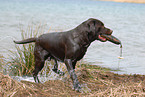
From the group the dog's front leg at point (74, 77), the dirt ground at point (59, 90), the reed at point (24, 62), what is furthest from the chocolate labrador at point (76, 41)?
the reed at point (24, 62)

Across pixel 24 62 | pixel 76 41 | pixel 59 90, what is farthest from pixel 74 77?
pixel 24 62

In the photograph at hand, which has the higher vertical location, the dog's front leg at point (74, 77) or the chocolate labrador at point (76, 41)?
the chocolate labrador at point (76, 41)

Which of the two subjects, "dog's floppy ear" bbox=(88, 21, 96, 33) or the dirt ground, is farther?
"dog's floppy ear" bbox=(88, 21, 96, 33)

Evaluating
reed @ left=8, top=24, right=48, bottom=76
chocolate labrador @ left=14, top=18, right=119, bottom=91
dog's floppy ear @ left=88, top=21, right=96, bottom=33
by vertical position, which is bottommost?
reed @ left=8, top=24, right=48, bottom=76

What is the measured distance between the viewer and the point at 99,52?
33.7 ft

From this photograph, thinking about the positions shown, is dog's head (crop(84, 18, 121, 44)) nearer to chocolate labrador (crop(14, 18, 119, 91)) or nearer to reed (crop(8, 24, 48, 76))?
chocolate labrador (crop(14, 18, 119, 91))

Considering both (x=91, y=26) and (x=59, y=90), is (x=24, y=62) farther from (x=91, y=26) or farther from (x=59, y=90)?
(x=91, y=26)

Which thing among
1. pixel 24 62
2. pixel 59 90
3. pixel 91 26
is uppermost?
pixel 91 26

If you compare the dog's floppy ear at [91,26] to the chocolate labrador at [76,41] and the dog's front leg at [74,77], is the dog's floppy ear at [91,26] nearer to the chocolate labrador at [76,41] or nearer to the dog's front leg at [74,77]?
the chocolate labrador at [76,41]

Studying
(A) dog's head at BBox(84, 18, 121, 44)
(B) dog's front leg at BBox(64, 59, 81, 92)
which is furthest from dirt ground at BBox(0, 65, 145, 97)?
(A) dog's head at BBox(84, 18, 121, 44)

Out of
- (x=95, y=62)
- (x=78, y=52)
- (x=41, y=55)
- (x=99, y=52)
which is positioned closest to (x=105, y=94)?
(x=78, y=52)

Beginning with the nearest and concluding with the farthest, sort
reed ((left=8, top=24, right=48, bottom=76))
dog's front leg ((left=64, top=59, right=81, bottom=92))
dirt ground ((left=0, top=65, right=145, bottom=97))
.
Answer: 1. dirt ground ((left=0, top=65, right=145, bottom=97))
2. dog's front leg ((left=64, top=59, right=81, bottom=92))
3. reed ((left=8, top=24, right=48, bottom=76))

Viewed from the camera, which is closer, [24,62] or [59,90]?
[59,90]

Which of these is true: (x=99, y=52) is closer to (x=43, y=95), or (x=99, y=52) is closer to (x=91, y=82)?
(x=91, y=82)
